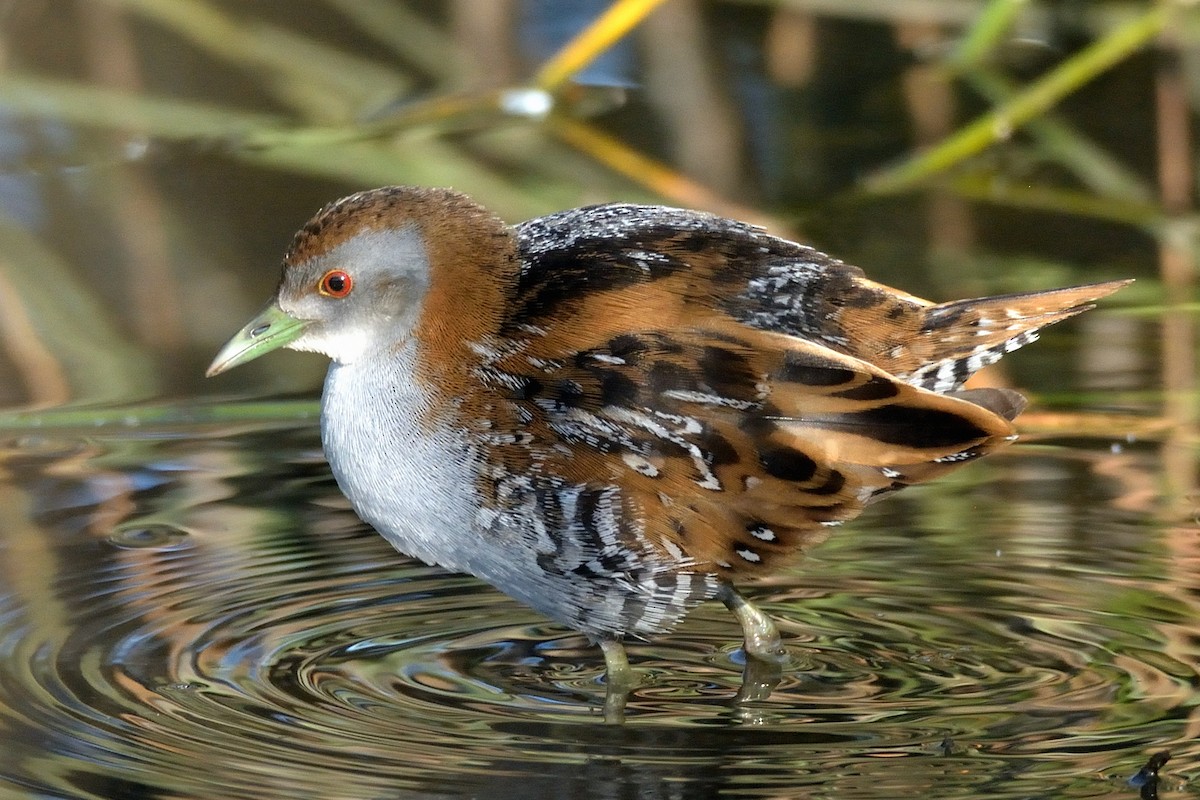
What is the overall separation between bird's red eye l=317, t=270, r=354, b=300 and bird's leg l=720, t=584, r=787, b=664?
924 mm

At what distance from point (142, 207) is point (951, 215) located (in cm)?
279

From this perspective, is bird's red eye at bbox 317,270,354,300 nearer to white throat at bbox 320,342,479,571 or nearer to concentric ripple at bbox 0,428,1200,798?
white throat at bbox 320,342,479,571

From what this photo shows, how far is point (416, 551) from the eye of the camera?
3.75m

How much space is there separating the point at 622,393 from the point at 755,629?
579mm

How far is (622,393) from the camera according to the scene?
11.7 ft

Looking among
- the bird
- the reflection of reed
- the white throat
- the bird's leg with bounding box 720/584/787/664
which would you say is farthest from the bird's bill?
the reflection of reed

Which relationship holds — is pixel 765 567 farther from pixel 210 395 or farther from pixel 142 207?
pixel 142 207

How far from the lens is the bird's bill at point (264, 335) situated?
12.9 ft

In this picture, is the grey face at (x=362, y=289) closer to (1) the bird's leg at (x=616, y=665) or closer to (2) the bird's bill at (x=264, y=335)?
(2) the bird's bill at (x=264, y=335)

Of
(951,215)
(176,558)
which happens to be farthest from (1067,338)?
(176,558)

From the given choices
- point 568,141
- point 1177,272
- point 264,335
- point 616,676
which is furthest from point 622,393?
point 568,141

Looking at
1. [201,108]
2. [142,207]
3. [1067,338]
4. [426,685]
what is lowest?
[426,685]

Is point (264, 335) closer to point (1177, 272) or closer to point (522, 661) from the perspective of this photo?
point (522, 661)

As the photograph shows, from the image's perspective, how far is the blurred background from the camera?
6.05 metres
